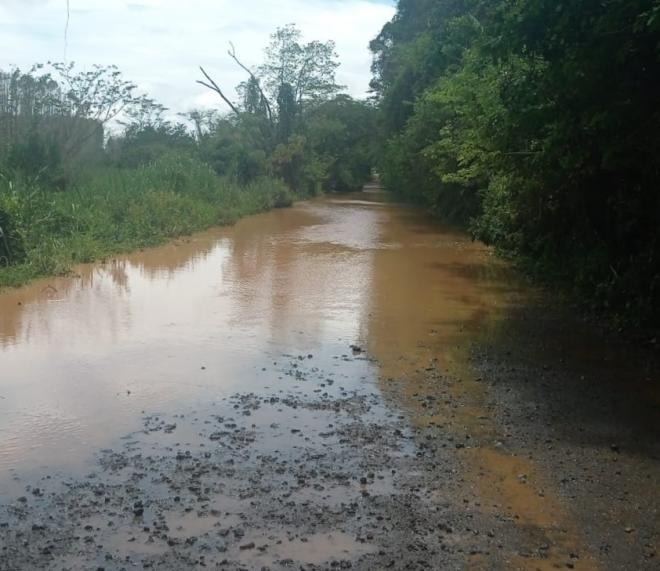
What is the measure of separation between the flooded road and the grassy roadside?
2.16 metres

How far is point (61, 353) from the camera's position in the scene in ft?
29.5

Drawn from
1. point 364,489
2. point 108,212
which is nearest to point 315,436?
point 364,489

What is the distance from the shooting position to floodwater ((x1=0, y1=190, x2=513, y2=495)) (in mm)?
6914

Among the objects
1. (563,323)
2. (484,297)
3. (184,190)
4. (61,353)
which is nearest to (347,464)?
(61,353)

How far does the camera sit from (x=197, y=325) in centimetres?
1039

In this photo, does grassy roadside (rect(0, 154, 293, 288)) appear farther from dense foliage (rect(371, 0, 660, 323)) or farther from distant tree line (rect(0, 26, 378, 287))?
dense foliage (rect(371, 0, 660, 323))

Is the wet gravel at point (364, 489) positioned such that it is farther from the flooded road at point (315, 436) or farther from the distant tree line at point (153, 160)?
the distant tree line at point (153, 160)

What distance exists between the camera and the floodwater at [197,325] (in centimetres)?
691

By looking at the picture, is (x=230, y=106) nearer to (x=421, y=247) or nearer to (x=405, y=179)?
(x=405, y=179)

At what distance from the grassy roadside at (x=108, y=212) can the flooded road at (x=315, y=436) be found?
216cm

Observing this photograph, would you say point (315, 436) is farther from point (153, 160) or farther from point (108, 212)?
point (153, 160)

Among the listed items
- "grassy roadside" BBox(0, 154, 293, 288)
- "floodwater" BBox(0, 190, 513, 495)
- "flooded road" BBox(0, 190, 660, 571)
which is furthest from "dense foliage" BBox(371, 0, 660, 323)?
"grassy roadside" BBox(0, 154, 293, 288)

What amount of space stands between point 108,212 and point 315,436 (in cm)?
1507

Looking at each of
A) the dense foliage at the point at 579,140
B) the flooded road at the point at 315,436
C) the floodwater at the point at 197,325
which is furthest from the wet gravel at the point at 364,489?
the dense foliage at the point at 579,140
